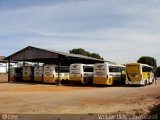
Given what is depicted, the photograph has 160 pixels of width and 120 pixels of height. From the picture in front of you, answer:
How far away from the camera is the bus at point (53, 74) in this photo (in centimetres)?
4142

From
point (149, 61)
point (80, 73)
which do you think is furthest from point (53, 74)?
point (149, 61)

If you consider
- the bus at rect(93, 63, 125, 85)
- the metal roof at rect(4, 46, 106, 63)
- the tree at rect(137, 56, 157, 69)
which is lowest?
the bus at rect(93, 63, 125, 85)

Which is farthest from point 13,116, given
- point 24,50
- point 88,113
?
point 24,50

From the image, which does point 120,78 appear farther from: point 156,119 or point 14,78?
point 156,119

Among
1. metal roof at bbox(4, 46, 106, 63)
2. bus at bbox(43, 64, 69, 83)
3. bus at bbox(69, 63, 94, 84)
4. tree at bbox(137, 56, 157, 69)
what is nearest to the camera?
bus at bbox(69, 63, 94, 84)

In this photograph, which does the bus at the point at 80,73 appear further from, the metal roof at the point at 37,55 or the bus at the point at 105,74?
the metal roof at the point at 37,55

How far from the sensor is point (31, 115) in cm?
A: 1400

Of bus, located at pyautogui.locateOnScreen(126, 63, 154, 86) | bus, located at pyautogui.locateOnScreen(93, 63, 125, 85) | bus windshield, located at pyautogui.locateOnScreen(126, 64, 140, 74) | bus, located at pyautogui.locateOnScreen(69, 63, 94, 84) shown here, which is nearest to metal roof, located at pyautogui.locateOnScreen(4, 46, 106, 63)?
bus, located at pyautogui.locateOnScreen(69, 63, 94, 84)

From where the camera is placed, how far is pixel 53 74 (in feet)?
136

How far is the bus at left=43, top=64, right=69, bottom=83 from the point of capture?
41.4 meters

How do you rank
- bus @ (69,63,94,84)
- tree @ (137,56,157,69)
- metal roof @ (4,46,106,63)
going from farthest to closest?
1. tree @ (137,56,157,69)
2. metal roof @ (4,46,106,63)
3. bus @ (69,63,94,84)

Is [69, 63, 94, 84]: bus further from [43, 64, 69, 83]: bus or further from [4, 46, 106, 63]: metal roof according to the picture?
[43, 64, 69, 83]: bus

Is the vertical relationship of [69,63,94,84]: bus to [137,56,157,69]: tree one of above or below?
below

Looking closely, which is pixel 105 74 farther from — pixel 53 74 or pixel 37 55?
pixel 37 55
